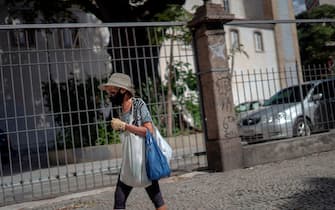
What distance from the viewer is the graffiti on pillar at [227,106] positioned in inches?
330

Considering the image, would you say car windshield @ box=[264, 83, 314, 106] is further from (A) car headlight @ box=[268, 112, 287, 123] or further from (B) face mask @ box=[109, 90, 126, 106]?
(B) face mask @ box=[109, 90, 126, 106]

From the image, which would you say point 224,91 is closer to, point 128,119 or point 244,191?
point 244,191

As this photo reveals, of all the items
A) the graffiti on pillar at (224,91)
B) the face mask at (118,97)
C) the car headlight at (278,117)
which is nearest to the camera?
the face mask at (118,97)

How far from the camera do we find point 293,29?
3319 cm

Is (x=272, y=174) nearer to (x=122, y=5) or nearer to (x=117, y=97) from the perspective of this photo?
(x=117, y=97)

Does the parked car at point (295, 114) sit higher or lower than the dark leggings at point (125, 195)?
higher

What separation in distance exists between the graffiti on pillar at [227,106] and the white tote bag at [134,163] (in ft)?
13.3

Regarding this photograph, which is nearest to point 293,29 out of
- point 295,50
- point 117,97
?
point 295,50

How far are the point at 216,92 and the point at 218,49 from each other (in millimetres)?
775

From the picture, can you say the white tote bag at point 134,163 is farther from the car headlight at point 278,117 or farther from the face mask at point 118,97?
the car headlight at point 278,117

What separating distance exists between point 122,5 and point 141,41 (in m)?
2.66

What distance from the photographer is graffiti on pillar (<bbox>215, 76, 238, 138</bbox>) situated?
8375 mm

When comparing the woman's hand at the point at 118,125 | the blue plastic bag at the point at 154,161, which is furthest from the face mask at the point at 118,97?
the blue plastic bag at the point at 154,161

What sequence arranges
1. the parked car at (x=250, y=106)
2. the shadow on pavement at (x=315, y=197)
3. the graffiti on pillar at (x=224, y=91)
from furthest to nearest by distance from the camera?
the parked car at (x=250, y=106) → the graffiti on pillar at (x=224, y=91) → the shadow on pavement at (x=315, y=197)
